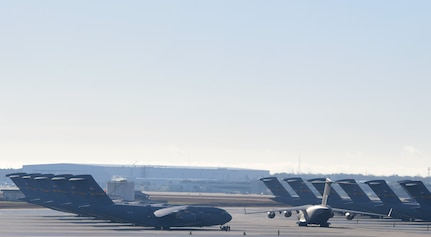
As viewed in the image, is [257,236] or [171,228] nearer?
[257,236]

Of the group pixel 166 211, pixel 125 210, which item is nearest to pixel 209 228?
pixel 166 211

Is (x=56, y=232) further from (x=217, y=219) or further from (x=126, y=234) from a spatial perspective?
(x=217, y=219)

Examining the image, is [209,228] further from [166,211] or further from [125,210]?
[125,210]

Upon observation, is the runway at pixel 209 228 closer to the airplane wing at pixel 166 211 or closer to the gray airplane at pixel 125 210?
the gray airplane at pixel 125 210

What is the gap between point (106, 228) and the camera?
99375 mm

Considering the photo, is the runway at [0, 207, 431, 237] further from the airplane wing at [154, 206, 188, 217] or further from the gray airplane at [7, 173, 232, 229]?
the airplane wing at [154, 206, 188, 217]

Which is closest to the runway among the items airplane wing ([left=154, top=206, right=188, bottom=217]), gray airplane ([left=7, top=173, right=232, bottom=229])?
gray airplane ([left=7, top=173, right=232, bottom=229])

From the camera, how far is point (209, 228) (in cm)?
10569

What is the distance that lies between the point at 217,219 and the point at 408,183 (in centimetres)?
2612

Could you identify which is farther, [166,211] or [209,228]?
[209,228]

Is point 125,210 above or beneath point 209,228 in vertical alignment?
above

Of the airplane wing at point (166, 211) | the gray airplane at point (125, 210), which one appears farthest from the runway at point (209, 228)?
the airplane wing at point (166, 211)

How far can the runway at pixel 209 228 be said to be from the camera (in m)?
93.0

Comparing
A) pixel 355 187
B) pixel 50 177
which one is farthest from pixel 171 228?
pixel 355 187
